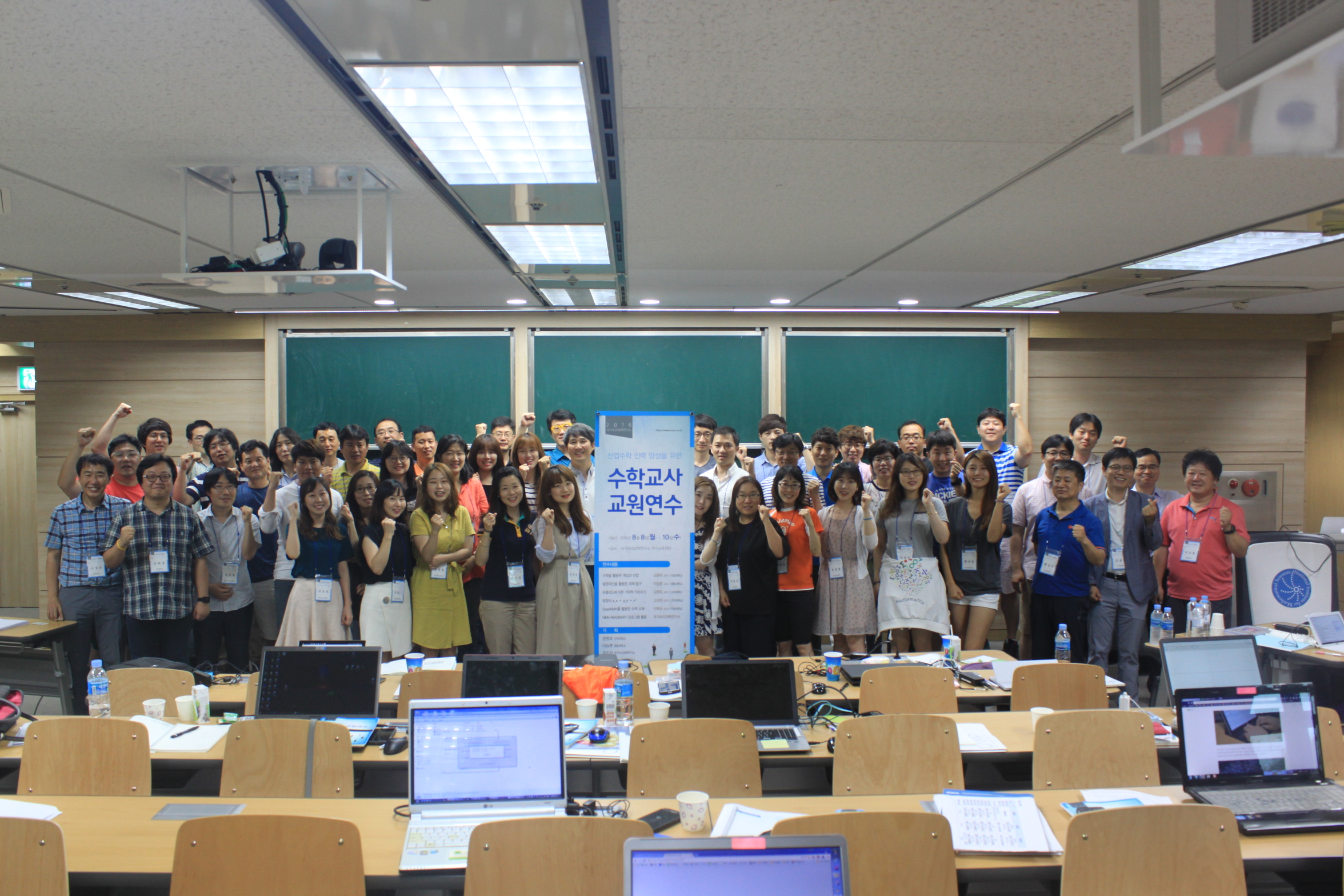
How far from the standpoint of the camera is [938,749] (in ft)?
9.56

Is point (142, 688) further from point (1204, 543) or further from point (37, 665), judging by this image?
point (1204, 543)

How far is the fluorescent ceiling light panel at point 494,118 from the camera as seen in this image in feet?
7.87

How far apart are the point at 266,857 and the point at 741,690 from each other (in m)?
1.81

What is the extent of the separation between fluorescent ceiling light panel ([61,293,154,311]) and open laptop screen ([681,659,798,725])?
5.87m

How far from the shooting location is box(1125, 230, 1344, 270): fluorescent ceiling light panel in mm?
4418

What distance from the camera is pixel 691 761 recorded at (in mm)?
2891

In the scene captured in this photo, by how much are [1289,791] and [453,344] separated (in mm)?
6966

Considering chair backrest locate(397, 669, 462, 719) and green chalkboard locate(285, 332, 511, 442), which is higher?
green chalkboard locate(285, 332, 511, 442)

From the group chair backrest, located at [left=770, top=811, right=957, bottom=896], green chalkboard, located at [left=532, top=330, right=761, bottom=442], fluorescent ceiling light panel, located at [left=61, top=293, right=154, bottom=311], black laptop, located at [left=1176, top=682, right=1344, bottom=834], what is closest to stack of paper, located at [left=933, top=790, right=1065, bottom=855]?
chair backrest, located at [left=770, top=811, right=957, bottom=896]

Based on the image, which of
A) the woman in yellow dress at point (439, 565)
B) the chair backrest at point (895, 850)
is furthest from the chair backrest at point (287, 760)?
the woman in yellow dress at point (439, 565)

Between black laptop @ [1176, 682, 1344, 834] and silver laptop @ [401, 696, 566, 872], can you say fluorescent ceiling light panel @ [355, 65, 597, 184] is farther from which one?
black laptop @ [1176, 682, 1344, 834]

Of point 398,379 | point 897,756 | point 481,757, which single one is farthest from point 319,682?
point 398,379

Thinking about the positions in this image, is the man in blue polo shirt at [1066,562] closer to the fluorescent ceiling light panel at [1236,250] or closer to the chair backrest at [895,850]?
the fluorescent ceiling light panel at [1236,250]

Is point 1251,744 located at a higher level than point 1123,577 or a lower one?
lower
